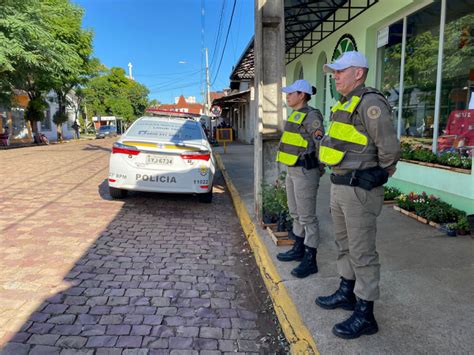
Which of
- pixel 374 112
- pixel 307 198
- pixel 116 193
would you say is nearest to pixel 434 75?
pixel 307 198

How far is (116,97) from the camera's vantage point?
52.3 meters

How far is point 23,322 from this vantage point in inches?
115

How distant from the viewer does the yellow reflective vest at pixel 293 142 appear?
11.8 feet

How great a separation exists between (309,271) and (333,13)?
7516 mm

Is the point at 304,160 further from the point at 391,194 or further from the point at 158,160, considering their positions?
the point at 391,194

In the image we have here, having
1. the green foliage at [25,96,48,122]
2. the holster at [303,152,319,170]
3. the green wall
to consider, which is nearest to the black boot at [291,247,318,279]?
the holster at [303,152,319,170]

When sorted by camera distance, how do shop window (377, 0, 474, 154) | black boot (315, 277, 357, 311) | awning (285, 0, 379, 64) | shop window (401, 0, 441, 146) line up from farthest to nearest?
1. awning (285, 0, 379, 64)
2. shop window (401, 0, 441, 146)
3. shop window (377, 0, 474, 154)
4. black boot (315, 277, 357, 311)

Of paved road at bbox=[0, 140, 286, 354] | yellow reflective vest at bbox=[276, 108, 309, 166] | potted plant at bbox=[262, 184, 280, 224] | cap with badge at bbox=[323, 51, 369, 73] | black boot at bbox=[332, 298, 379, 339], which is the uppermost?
cap with badge at bbox=[323, 51, 369, 73]

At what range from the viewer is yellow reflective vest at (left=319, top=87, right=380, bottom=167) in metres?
2.45

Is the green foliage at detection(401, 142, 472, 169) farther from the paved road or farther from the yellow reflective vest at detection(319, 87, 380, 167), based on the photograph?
the yellow reflective vest at detection(319, 87, 380, 167)

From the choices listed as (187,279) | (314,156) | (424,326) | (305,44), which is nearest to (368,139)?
(314,156)

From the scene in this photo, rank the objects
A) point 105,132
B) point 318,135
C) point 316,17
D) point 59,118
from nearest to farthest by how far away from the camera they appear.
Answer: point 318,135 → point 316,17 → point 59,118 → point 105,132

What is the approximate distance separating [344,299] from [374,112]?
4.83 ft

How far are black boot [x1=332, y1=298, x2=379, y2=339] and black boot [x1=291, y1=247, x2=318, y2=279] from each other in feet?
3.12
